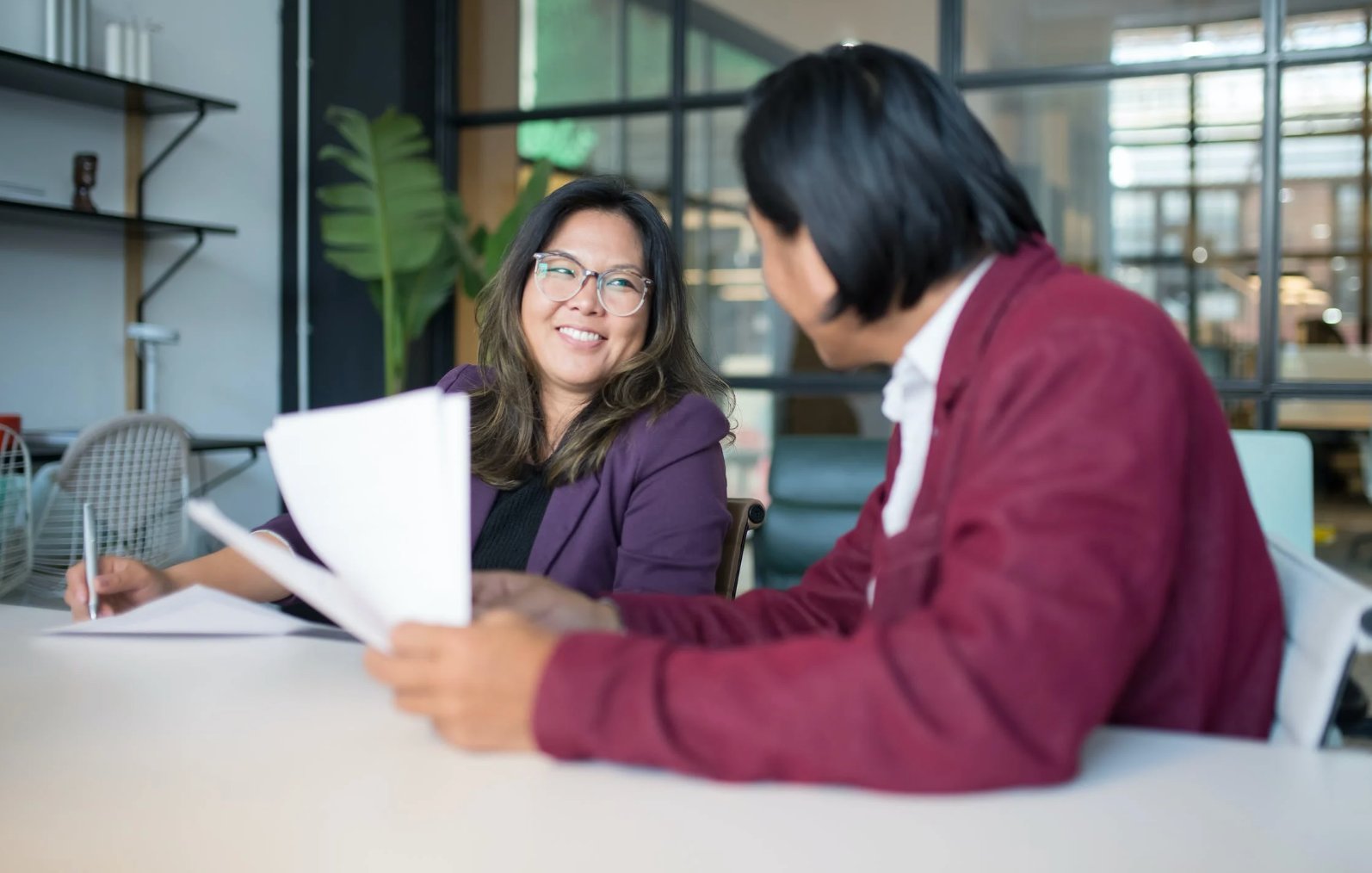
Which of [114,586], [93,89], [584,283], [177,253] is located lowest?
[114,586]

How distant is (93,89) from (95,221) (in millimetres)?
428

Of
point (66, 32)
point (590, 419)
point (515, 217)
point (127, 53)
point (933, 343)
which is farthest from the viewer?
point (515, 217)

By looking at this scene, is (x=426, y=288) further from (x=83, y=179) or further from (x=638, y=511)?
(x=638, y=511)

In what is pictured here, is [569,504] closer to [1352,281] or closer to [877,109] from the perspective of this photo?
[877,109]

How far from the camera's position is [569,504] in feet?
5.69

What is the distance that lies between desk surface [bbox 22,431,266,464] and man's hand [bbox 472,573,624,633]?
253cm

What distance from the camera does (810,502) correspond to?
2852mm

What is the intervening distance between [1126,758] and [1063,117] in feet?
12.7

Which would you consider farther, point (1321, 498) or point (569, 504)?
point (1321, 498)

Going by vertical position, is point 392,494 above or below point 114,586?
above

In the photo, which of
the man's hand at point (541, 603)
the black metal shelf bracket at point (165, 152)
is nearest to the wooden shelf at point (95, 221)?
the black metal shelf bracket at point (165, 152)

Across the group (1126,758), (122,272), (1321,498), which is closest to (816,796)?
(1126,758)

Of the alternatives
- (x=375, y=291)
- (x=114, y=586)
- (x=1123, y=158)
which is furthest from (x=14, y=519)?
(x=1123, y=158)

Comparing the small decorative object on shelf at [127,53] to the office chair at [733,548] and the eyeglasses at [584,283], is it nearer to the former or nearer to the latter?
the eyeglasses at [584,283]
